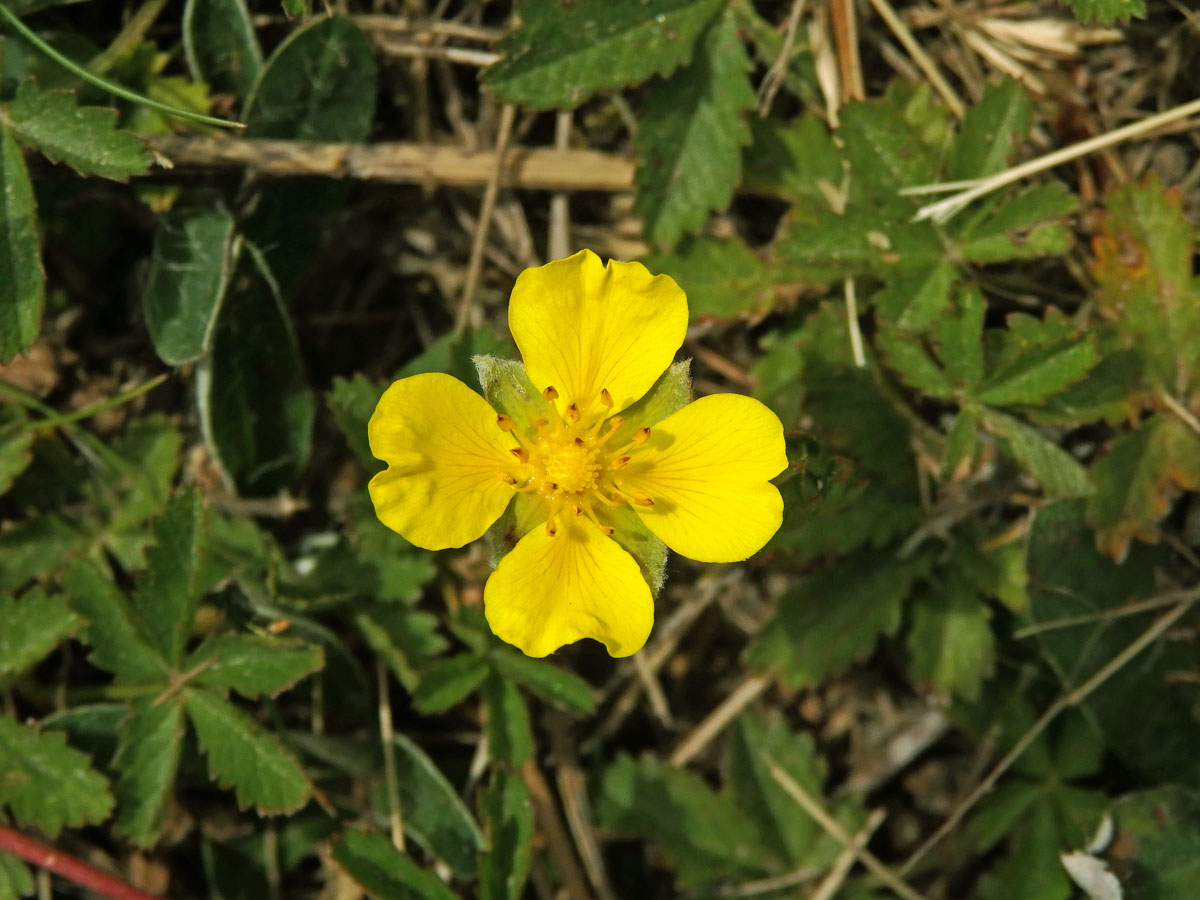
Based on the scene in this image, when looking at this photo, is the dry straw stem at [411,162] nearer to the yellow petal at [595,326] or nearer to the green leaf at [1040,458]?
the yellow petal at [595,326]

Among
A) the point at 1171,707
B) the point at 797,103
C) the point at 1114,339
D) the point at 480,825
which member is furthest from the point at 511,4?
the point at 1171,707

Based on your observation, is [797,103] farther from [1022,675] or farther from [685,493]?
[1022,675]

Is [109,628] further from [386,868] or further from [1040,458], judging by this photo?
[1040,458]

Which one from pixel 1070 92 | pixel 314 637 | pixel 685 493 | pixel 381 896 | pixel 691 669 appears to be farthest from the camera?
pixel 691 669

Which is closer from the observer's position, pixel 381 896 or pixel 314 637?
pixel 381 896

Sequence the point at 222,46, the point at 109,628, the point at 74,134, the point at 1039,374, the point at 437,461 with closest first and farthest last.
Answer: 1. the point at 437,461
2. the point at 74,134
3. the point at 1039,374
4. the point at 109,628
5. the point at 222,46

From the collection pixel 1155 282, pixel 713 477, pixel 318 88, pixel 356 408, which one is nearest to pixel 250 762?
pixel 356 408
